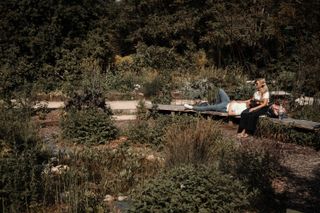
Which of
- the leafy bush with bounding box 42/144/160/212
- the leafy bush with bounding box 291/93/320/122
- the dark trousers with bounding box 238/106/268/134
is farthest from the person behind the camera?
the leafy bush with bounding box 291/93/320/122

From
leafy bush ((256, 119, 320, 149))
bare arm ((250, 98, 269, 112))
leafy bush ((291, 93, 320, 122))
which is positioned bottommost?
leafy bush ((256, 119, 320, 149))

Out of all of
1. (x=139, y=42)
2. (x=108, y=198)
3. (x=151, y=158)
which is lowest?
(x=108, y=198)

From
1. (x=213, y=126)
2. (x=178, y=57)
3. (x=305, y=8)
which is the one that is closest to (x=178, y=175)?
(x=305, y=8)

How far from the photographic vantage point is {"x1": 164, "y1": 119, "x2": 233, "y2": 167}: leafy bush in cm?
537

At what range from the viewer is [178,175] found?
4188 mm

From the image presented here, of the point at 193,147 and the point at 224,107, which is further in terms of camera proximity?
the point at 224,107

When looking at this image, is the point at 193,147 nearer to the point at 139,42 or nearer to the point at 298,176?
the point at 298,176

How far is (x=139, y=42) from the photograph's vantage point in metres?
21.1

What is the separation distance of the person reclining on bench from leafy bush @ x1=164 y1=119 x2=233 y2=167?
10.0 ft

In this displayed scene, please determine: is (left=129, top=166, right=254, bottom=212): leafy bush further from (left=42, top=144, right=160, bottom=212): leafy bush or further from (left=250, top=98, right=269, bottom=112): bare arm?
(left=250, top=98, right=269, bottom=112): bare arm

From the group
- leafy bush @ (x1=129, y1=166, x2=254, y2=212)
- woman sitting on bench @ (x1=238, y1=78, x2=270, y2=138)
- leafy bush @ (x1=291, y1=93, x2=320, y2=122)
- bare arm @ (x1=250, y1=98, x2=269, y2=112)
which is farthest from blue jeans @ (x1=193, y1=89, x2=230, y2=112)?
leafy bush @ (x1=129, y1=166, x2=254, y2=212)

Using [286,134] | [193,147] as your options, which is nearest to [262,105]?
[286,134]

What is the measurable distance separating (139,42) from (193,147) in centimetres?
1599

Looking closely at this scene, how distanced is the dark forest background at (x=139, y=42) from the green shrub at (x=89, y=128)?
381 cm
